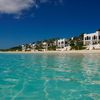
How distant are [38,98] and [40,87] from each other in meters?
1.99

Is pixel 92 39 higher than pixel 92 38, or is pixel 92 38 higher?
pixel 92 38

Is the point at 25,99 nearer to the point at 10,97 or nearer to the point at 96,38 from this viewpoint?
the point at 10,97

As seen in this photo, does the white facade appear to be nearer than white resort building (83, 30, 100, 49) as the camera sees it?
No

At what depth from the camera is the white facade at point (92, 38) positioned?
95.7 m

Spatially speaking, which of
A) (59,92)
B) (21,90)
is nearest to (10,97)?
(21,90)

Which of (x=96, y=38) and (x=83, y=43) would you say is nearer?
(x=96, y=38)

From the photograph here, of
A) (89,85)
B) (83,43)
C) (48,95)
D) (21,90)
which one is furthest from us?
(83,43)

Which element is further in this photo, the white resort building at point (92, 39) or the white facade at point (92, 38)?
the white facade at point (92, 38)

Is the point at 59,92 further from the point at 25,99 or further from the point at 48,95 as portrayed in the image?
the point at 25,99

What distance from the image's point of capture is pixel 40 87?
10180mm

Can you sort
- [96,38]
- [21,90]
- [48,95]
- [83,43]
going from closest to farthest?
[48,95]
[21,90]
[96,38]
[83,43]

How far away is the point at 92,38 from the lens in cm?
9944

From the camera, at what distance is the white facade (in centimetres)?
9571

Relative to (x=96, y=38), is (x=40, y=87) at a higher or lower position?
lower
